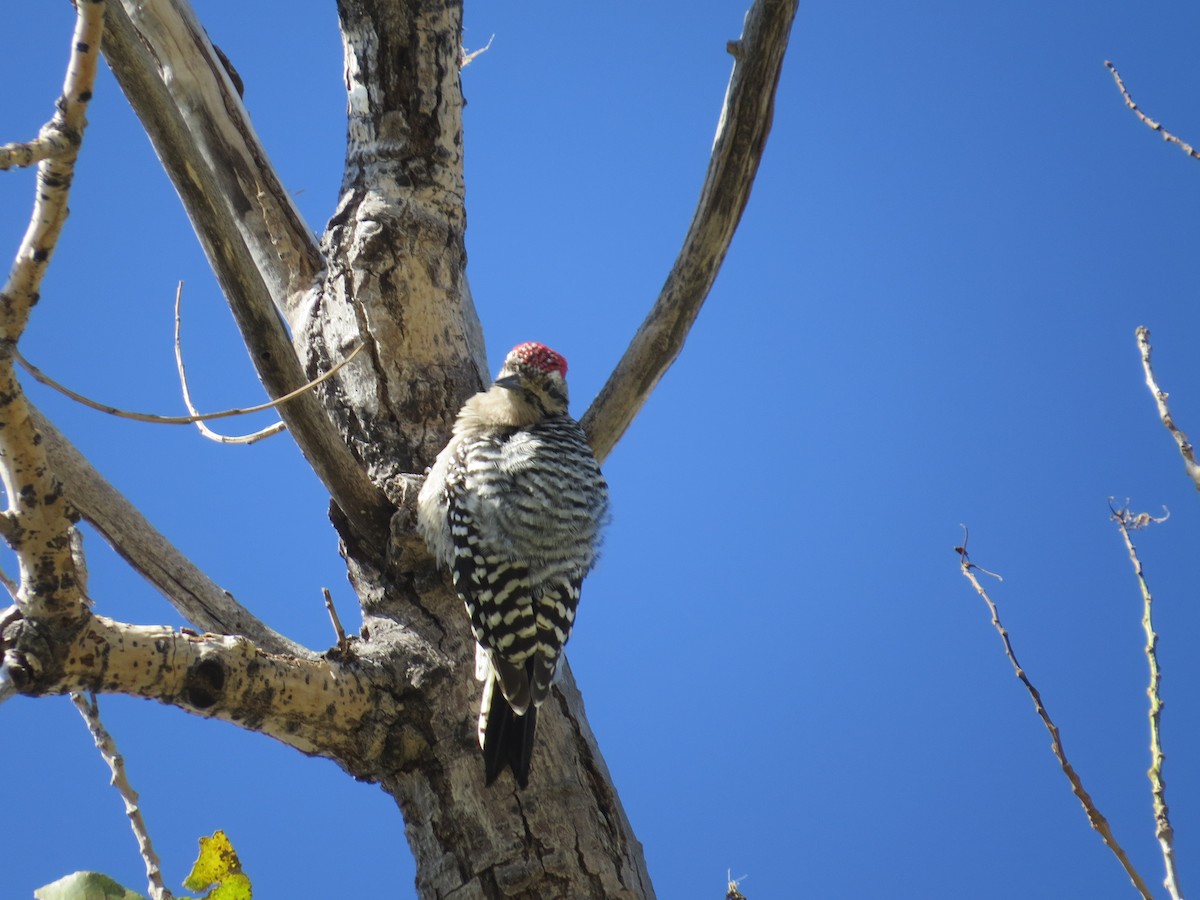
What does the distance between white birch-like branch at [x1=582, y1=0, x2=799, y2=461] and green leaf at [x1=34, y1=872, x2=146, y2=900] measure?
6.31 feet

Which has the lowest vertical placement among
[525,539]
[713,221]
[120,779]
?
[120,779]

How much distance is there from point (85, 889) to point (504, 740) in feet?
3.53

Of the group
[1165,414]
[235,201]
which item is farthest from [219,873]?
[235,201]

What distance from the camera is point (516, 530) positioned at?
10.2 ft

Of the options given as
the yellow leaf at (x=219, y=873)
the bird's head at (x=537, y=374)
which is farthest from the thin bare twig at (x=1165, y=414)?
the bird's head at (x=537, y=374)

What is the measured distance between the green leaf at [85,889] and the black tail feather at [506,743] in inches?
39.5

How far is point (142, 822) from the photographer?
6.27ft

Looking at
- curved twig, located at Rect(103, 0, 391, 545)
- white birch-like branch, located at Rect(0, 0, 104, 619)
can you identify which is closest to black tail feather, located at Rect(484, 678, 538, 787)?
curved twig, located at Rect(103, 0, 391, 545)

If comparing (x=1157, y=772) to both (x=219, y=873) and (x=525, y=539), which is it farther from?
(x=525, y=539)

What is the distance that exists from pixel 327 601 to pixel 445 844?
0.62 meters

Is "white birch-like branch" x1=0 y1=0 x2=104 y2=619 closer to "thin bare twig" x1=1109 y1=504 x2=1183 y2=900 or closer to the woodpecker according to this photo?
the woodpecker

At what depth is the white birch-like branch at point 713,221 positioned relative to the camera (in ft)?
9.23

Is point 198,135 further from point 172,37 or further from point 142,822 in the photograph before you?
point 142,822

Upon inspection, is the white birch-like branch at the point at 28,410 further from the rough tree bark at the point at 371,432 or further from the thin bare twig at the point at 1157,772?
the thin bare twig at the point at 1157,772
